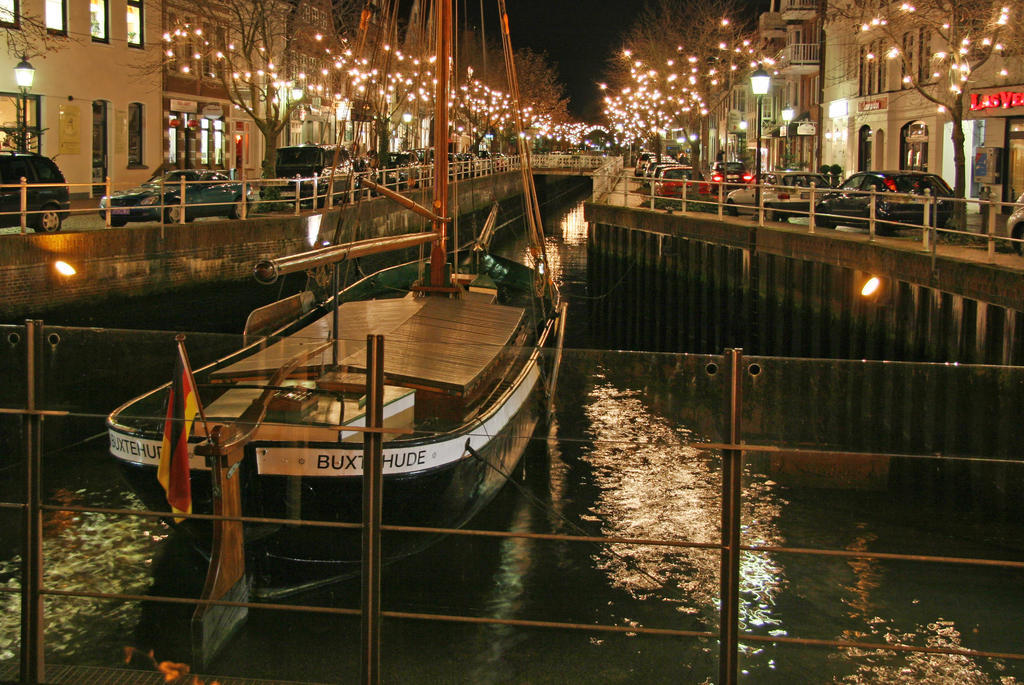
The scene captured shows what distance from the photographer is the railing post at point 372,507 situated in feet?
15.2

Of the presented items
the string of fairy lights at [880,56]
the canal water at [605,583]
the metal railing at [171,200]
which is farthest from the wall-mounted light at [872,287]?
the canal water at [605,583]

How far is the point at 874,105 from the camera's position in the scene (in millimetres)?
46312

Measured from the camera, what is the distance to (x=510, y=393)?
7.30 metres

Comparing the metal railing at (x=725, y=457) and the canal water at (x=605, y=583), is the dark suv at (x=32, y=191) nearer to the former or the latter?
the canal water at (x=605, y=583)

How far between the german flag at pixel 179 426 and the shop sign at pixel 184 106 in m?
41.3

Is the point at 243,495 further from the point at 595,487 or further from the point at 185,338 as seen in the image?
the point at 595,487

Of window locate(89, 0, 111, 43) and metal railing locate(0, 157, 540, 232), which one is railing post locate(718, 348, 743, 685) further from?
window locate(89, 0, 111, 43)

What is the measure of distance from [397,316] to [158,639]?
4781 mm

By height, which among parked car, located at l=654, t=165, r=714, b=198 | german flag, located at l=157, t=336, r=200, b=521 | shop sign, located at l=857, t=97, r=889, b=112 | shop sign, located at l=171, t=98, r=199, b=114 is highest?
shop sign, located at l=857, t=97, r=889, b=112

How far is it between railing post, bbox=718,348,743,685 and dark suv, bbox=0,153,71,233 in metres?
20.9

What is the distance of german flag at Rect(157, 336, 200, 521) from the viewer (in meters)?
5.68

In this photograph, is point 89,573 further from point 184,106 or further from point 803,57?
point 803,57

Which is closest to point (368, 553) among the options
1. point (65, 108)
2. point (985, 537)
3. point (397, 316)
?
point (985, 537)

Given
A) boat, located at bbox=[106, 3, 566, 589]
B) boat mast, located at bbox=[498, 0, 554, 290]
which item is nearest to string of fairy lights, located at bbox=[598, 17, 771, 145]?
boat mast, located at bbox=[498, 0, 554, 290]
